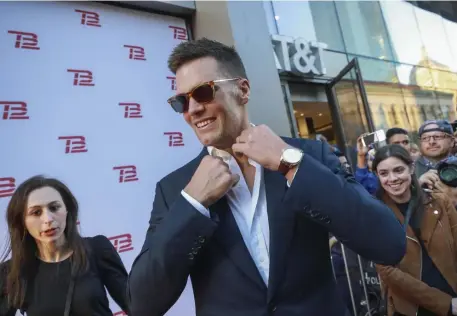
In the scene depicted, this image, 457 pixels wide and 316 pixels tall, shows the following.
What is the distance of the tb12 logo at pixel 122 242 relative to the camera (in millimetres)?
3346

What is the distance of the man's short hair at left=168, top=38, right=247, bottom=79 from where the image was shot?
4.02 ft

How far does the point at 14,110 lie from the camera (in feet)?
10.4

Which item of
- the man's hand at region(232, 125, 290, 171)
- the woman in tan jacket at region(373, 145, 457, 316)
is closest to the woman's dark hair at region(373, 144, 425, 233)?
→ the woman in tan jacket at region(373, 145, 457, 316)

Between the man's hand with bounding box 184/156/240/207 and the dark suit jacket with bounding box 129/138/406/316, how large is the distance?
1.7 inches

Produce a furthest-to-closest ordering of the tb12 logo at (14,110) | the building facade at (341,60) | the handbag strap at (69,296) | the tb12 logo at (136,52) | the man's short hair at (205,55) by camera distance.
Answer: the building facade at (341,60) → the tb12 logo at (136,52) → the tb12 logo at (14,110) → the handbag strap at (69,296) → the man's short hair at (205,55)

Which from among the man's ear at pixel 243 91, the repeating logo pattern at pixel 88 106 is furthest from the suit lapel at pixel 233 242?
the repeating logo pattern at pixel 88 106

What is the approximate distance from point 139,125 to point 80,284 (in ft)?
6.97

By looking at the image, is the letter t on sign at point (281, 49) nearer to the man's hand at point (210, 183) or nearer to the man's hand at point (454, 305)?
the man's hand at point (454, 305)

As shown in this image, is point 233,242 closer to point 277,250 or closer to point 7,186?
point 277,250

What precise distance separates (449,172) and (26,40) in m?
3.63

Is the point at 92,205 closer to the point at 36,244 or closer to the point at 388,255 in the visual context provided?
the point at 36,244

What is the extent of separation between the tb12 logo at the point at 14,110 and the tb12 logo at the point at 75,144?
0.35 metres

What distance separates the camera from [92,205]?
10.9 feet

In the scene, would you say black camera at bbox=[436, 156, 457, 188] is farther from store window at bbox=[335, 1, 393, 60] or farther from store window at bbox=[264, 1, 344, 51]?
store window at bbox=[335, 1, 393, 60]
